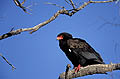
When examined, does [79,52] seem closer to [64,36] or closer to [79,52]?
[79,52]

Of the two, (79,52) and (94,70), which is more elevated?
(79,52)

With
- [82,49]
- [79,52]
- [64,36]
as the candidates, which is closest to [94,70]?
[79,52]

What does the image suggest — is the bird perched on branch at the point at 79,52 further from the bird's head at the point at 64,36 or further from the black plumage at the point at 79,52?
the bird's head at the point at 64,36

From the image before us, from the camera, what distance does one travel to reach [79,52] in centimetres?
604

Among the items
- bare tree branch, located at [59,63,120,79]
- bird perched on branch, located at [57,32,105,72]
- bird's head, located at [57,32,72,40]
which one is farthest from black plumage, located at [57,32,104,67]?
bare tree branch, located at [59,63,120,79]

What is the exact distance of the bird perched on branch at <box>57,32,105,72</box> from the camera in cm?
580

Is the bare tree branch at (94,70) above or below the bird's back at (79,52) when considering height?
below

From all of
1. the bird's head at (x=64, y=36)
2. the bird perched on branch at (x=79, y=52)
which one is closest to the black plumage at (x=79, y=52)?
the bird perched on branch at (x=79, y=52)

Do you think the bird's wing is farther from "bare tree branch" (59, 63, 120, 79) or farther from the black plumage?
"bare tree branch" (59, 63, 120, 79)

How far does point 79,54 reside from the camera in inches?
236

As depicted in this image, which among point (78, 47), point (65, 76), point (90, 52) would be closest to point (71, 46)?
point (78, 47)

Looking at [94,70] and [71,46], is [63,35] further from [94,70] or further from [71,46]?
[94,70]

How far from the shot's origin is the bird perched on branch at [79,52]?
19.0 feet

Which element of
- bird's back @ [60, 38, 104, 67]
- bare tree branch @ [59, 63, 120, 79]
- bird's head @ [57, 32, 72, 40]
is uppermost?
bird's head @ [57, 32, 72, 40]
